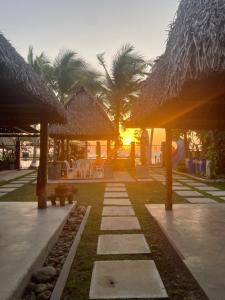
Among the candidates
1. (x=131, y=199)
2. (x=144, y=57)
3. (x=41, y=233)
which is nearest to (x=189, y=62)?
(x=41, y=233)

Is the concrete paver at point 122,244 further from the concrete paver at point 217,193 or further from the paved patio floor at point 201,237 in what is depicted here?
the concrete paver at point 217,193

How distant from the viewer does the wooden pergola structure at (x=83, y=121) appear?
1544cm

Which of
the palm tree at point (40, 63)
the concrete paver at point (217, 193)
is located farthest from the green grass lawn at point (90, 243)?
the palm tree at point (40, 63)

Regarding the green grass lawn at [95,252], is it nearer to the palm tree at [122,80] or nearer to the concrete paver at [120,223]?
the concrete paver at [120,223]

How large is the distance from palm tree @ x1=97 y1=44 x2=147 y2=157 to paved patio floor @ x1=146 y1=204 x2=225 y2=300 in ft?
50.7

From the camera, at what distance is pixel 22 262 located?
348 centimetres

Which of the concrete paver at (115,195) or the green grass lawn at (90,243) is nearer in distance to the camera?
the green grass lawn at (90,243)

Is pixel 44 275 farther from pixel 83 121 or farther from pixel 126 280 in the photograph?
pixel 83 121

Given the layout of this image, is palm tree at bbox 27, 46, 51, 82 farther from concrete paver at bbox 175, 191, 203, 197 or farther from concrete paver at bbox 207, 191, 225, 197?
concrete paver at bbox 207, 191, 225, 197

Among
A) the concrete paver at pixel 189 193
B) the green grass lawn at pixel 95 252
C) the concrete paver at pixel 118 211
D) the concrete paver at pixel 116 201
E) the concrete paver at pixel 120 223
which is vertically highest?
the concrete paver at pixel 189 193

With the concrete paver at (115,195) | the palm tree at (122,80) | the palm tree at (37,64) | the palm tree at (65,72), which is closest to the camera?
the concrete paver at (115,195)

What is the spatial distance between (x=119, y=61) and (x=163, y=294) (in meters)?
21.0

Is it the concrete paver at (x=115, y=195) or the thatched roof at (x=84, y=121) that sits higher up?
the thatched roof at (x=84, y=121)

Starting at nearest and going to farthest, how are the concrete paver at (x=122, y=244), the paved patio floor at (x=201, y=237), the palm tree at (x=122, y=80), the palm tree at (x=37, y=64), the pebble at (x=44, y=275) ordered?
1. the paved patio floor at (x=201, y=237)
2. the pebble at (x=44, y=275)
3. the concrete paver at (x=122, y=244)
4. the palm tree at (x=122, y=80)
5. the palm tree at (x=37, y=64)
